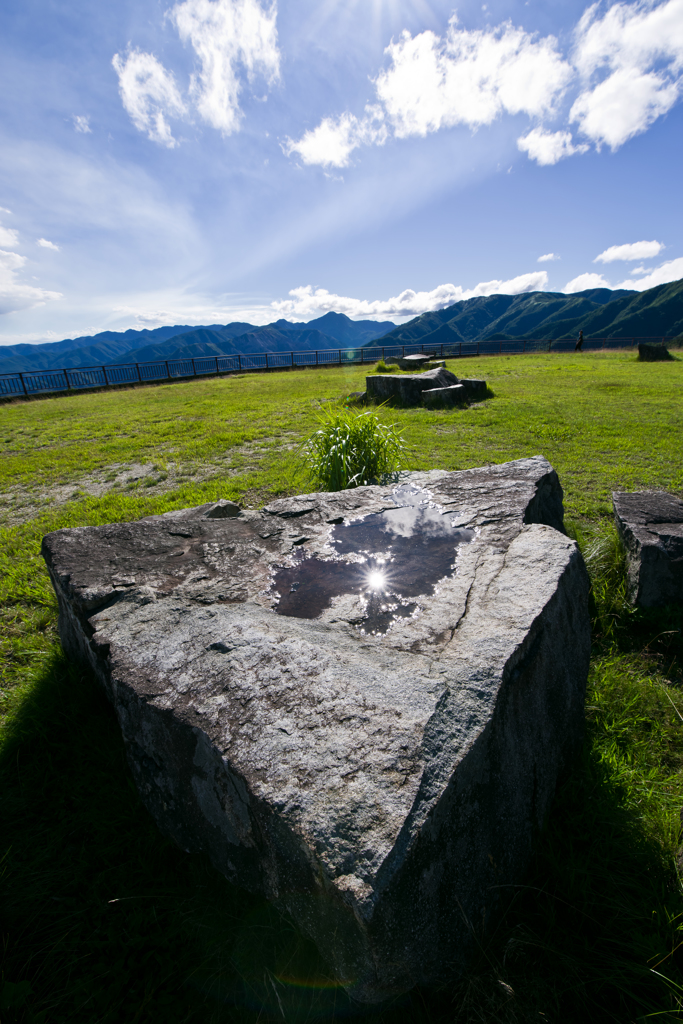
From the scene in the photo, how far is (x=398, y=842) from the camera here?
1177mm

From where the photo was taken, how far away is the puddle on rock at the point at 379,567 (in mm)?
2271

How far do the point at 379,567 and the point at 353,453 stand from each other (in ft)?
8.82

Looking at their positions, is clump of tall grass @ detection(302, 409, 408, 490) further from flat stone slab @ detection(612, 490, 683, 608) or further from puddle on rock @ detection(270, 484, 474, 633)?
flat stone slab @ detection(612, 490, 683, 608)

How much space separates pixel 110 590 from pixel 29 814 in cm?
101

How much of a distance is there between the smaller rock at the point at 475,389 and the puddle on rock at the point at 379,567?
914 cm

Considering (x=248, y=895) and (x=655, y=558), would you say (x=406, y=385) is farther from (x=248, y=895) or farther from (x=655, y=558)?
(x=248, y=895)

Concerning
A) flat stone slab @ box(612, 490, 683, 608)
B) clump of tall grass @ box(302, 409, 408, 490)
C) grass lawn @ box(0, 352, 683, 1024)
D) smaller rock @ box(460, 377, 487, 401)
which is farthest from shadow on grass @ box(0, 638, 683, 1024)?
smaller rock @ box(460, 377, 487, 401)

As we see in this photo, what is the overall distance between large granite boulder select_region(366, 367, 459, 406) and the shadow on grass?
32.4 feet

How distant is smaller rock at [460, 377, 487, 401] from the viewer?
1155cm

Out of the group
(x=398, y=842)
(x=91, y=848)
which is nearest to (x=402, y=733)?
(x=398, y=842)

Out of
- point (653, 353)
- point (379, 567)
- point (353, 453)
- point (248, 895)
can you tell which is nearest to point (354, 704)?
point (248, 895)

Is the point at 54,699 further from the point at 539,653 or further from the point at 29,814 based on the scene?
the point at 539,653

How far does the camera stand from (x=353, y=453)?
5133 mm

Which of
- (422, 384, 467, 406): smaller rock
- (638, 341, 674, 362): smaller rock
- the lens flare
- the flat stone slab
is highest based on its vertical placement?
(638, 341, 674, 362): smaller rock
